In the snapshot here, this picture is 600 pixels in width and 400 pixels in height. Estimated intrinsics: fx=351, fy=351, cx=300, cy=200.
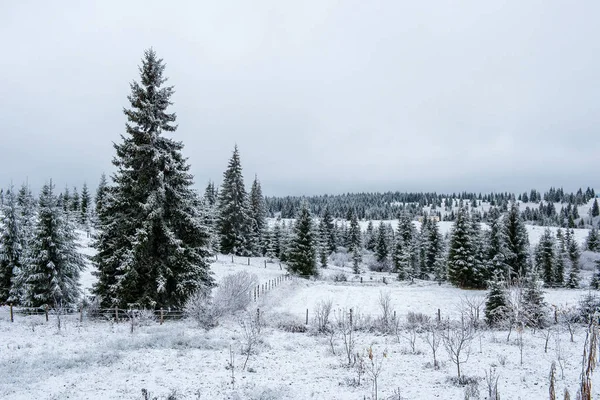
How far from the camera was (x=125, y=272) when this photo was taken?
19.7 metres

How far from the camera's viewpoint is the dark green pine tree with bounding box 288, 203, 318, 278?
149ft

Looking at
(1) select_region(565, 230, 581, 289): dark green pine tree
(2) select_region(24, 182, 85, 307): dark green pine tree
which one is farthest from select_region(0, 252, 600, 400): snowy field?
(1) select_region(565, 230, 581, 289): dark green pine tree

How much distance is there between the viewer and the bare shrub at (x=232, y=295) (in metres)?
20.1

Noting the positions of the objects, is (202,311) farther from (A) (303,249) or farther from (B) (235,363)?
(A) (303,249)

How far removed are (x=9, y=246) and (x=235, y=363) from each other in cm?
2161

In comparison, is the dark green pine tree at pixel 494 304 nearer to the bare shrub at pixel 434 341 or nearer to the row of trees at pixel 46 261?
the bare shrub at pixel 434 341

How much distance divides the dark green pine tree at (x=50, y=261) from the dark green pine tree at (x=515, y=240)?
44061 millimetres

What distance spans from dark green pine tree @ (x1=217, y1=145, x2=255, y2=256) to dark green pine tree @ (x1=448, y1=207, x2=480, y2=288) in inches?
1139

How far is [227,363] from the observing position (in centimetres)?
1332

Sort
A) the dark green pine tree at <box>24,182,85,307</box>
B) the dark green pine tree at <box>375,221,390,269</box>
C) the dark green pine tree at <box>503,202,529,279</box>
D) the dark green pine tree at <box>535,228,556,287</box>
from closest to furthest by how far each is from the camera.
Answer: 1. the dark green pine tree at <box>24,182,85,307</box>
2. the dark green pine tree at <box>503,202,529,279</box>
3. the dark green pine tree at <box>535,228,556,287</box>
4. the dark green pine tree at <box>375,221,390,269</box>

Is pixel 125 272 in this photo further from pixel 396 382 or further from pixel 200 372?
pixel 396 382

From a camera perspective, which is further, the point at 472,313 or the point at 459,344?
the point at 472,313

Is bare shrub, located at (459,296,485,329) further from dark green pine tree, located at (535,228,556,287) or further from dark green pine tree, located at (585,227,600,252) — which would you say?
dark green pine tree, located at (585,227,600,252)

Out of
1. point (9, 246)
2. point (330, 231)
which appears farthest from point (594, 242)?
point (9, 246)
